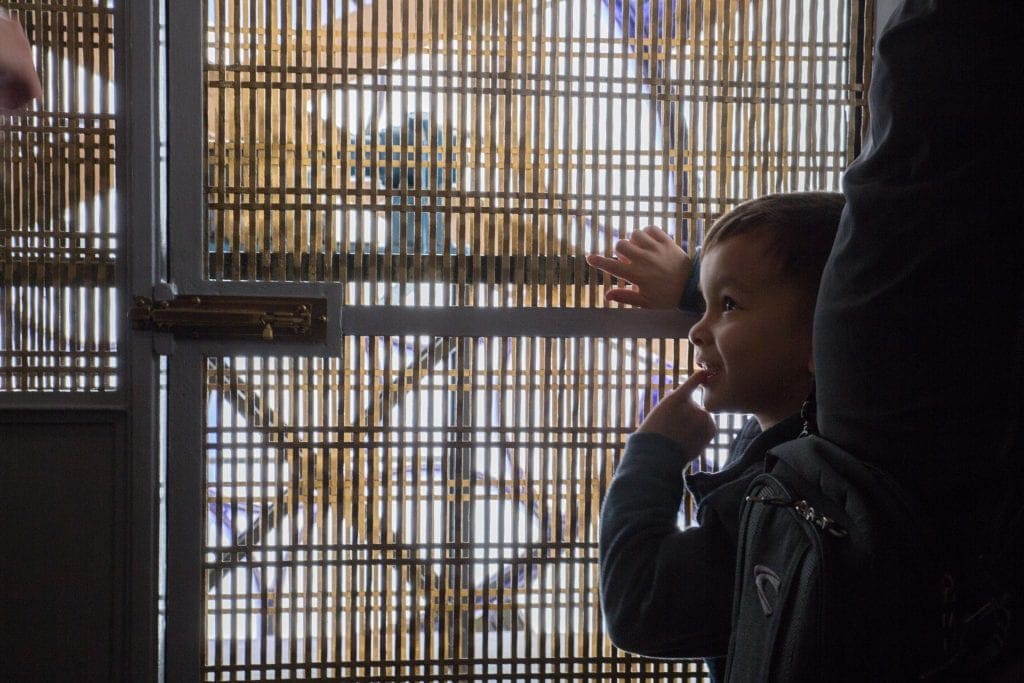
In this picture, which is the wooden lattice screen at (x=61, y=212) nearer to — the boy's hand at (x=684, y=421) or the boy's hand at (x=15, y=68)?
the boy's hand at (x=15, y=68)

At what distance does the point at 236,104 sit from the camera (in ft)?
3.59

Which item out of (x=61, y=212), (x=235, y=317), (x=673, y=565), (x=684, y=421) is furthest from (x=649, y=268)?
(x=61, y=212)

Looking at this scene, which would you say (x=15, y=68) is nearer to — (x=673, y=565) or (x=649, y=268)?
(x=649, y=268)

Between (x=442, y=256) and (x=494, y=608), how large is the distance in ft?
1.73

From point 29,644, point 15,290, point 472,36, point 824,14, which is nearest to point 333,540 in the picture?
point 29,644

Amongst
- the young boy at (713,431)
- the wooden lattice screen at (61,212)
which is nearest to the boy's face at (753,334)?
the young boy at (713,431)

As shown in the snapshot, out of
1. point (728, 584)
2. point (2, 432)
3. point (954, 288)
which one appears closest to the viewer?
point (954, 288)

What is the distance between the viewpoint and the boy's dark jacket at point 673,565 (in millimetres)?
813

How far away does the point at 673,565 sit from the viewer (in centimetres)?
82

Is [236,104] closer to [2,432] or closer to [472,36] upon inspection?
[472,36]

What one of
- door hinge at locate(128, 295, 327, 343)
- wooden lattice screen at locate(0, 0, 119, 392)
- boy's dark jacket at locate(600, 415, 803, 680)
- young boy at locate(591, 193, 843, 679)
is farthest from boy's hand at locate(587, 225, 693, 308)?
wooden lattice screen at locate(0, 0, 119, 392)

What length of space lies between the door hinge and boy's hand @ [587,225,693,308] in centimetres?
40

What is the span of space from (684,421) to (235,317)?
0.62m

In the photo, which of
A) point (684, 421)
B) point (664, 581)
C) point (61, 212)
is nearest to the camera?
point (664, 581)
